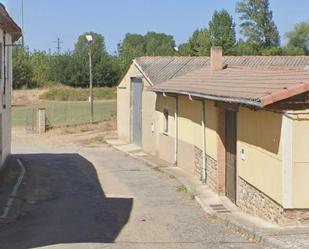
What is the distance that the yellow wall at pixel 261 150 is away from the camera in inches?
469

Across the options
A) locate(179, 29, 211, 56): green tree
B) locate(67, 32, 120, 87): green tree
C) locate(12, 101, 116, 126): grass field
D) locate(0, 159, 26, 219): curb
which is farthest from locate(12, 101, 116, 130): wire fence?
locate(0, 159, 26, 219): curb

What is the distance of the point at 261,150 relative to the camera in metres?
13.0

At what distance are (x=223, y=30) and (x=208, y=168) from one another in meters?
64.0

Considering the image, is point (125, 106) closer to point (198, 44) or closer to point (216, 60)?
point (216, 60)

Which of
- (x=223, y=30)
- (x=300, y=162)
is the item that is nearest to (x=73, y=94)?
(x=223, y=30)

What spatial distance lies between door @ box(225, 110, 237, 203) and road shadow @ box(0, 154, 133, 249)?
2.58 metres

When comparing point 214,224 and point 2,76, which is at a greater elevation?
point 2,76

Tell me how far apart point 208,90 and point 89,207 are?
4.33m

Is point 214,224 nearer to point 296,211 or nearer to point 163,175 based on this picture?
point 296,211

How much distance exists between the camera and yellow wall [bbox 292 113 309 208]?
1128 cm

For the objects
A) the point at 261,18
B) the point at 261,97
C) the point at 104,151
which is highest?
the point at 261,18

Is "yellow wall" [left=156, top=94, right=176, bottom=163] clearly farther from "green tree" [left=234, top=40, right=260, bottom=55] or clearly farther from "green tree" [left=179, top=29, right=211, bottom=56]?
"green tree" [left=234, top=40, right=260, bottom=55]

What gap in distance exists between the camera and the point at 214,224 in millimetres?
13328

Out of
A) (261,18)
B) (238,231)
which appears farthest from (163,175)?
(261,18)
